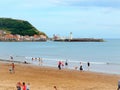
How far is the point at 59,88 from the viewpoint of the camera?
27.8 metres

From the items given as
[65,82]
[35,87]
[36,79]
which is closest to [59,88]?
[35,87]

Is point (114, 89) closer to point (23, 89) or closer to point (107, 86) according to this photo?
point (107, 86)

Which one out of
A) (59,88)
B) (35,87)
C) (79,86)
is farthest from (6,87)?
(79,86)

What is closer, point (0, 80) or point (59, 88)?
point (59, 88)

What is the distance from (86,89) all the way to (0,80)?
8.34m

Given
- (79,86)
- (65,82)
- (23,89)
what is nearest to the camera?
(23,89)

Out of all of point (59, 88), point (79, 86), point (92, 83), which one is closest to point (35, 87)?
point (59, 88)

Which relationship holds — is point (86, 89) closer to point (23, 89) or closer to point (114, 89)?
point (114, 89)

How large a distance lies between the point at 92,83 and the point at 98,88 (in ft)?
10.4

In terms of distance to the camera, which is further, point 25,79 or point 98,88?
point 25,79

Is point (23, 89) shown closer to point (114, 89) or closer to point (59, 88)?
point (59, 88)

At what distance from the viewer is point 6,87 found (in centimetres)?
2733

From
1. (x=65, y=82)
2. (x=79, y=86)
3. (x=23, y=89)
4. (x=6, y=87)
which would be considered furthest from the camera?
(x=65, y=82)

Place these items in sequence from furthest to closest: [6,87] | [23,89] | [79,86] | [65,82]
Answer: [65,82], [79,86], [6,87], [23,89]
